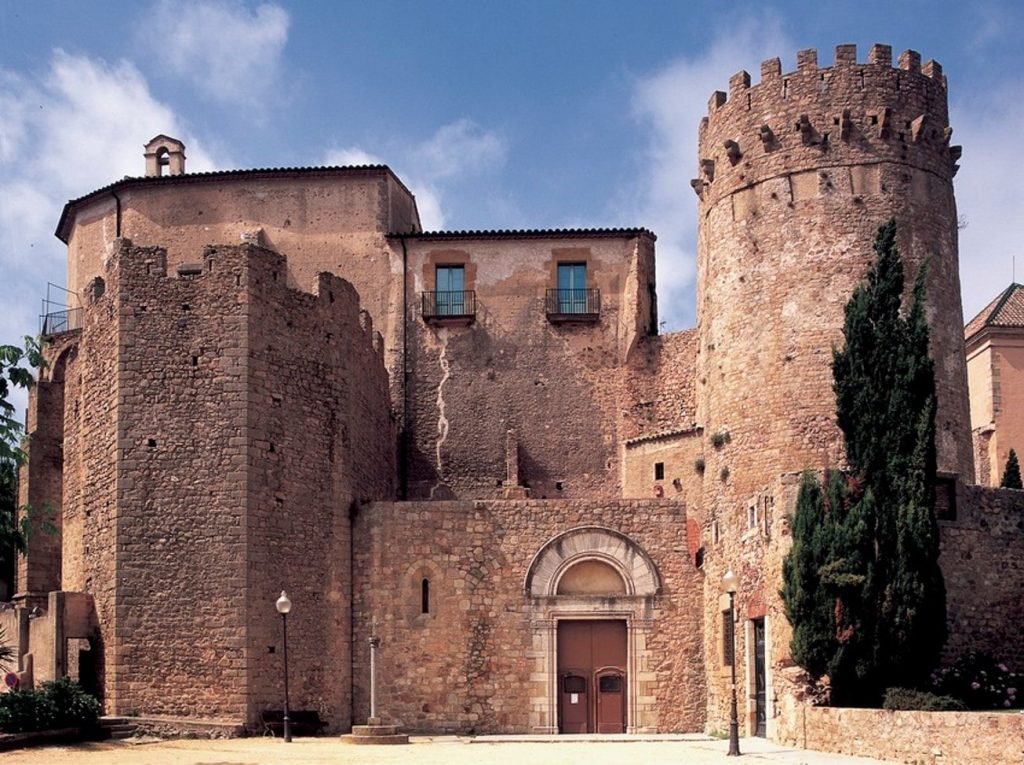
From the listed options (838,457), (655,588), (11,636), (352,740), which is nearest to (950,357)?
(838,457)

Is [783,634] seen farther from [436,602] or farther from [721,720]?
[436,602]

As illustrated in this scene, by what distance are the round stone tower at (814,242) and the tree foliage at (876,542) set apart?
130 inches

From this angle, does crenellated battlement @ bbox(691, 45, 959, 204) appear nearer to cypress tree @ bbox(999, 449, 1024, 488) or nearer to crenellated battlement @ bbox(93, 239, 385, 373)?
cypress tree @ bbox(999, 449, 1024, 488)

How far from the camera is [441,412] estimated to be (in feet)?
132

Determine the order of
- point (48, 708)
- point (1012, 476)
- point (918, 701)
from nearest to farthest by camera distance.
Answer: point (918, 701) → point (48, 708) → point (1012, 476)

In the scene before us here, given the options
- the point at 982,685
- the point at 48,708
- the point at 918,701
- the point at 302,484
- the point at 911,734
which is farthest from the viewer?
the point at 302,484

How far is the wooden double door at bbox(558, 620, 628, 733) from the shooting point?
33.1 m

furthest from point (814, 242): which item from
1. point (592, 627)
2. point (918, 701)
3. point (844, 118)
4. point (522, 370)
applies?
point (522, 370)

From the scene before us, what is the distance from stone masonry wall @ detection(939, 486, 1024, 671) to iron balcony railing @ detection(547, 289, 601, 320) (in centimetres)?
1349

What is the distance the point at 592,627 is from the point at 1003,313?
63.8 feet

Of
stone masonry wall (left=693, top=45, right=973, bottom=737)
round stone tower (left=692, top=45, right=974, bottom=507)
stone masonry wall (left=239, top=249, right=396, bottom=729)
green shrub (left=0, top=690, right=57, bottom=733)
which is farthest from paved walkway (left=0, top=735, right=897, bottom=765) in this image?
round stone tower (left=692, top=45, right=974, bottom=507)

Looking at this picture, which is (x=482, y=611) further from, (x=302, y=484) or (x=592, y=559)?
(x=302, y=484)

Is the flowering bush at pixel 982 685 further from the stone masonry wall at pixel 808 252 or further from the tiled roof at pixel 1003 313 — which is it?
the tiled roof at pixel 1003 313

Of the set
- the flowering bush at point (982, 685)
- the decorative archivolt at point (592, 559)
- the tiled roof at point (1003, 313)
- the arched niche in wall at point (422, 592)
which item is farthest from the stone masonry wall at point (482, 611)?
the tiled roof at point (1003, 313)
